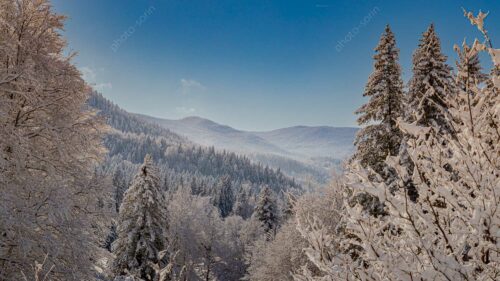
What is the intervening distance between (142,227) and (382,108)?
14.9 meters

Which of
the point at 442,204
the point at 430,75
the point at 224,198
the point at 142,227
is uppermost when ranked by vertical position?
the point at 430,75

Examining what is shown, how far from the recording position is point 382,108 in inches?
518

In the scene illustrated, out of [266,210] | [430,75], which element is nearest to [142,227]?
[430,75]

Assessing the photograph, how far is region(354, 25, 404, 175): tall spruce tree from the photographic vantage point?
1275cm

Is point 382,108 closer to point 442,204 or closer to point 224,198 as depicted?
point 442,204

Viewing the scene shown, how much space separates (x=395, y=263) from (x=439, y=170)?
0.80 m

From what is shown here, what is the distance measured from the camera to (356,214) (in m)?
2.65

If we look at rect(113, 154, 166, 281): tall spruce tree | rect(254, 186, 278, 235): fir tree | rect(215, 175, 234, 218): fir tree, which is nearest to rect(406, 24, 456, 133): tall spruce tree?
rect(113, 154, 166, 281): tall spruce tree

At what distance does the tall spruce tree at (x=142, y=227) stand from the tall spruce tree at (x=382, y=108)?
1262 cm

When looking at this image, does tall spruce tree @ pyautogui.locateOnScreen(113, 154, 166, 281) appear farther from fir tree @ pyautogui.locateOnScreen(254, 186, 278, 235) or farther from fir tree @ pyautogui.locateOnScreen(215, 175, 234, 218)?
fir tree @ pyautogui.locateOnScreen(215, 175, 234, 218)

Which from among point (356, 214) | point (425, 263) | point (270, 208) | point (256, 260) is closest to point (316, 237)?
point (356, 214)

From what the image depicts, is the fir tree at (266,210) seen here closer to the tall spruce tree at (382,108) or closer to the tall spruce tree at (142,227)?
the tall spruce tree at (142,227)

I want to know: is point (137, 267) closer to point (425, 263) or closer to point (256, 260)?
point (256, 260)

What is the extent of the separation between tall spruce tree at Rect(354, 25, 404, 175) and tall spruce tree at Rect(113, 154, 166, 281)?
41.4 feet
